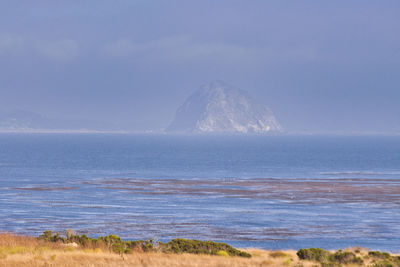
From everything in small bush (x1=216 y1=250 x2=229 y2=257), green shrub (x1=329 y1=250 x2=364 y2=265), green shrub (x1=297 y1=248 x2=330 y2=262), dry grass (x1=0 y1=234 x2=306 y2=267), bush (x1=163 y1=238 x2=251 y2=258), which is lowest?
green shrub (x1=329 y1=250 x2=364 y2=265)

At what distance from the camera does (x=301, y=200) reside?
251 ft

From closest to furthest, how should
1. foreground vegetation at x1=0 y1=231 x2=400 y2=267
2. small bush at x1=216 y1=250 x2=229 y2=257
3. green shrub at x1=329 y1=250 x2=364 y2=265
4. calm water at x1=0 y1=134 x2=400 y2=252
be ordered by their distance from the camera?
foreground vegetation at x1=0 y1=231 x2=400 y2=267
green shrub at x1=329 y1=250 x2=364 y2=265
small bush at x1=216 y1=250 x2=229 y2=257
calm water at x1=0 y1=134 x2=400 y2=252

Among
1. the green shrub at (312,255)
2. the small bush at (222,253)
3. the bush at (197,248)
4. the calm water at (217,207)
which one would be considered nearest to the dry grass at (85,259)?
the small bush at (222,253)

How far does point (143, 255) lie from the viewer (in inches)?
1106

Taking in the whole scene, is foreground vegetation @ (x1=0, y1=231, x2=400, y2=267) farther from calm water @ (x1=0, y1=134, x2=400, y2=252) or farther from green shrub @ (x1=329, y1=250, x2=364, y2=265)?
calm water @ (x1=0, y1=134, x2=400, y2=252)

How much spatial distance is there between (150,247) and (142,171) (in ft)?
317

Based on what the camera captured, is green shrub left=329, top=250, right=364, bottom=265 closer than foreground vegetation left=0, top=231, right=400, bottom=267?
No

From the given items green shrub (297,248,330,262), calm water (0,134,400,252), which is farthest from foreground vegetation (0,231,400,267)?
calm water (0,134,400,252)

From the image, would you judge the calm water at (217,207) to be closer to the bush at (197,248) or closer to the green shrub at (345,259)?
the bush at (197,248)

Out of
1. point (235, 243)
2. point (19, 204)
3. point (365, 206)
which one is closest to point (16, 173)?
point (19, 204)

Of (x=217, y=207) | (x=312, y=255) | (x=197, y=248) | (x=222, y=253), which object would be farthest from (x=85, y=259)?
(x=217, y=207)

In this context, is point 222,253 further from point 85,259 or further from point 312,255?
point 85,259

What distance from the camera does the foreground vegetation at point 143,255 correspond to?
2533 centimetres

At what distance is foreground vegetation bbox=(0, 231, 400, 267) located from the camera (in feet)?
83.1
